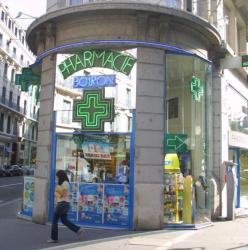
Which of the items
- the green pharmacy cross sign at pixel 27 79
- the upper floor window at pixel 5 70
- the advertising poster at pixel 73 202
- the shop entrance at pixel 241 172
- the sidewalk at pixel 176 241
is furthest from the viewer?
the upper floor window at pixel 5 70

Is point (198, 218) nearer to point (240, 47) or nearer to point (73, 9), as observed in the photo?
point (73, 9)

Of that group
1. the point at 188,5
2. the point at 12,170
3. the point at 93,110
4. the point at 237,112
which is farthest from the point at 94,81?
the point at 12,170

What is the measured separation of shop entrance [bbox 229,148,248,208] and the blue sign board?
811 cm

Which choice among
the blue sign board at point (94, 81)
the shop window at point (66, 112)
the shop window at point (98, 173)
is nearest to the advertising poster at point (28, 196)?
the shop window at point (98, 173)

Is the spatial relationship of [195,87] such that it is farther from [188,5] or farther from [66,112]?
[66,112]

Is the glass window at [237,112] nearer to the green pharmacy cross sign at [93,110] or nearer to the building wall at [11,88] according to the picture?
the green pharmacy cross sign at [93,110]

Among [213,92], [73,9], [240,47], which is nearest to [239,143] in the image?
[213,92]

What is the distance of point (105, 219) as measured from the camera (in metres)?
12.0

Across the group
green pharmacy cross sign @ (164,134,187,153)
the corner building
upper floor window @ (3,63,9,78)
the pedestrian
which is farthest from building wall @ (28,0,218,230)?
upper floor window @ (3,63,9,78)

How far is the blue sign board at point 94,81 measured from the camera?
40.3 feet

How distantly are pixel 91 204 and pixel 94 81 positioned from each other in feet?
11.1

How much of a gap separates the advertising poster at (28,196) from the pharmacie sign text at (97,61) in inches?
143

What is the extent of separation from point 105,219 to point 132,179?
1.32m

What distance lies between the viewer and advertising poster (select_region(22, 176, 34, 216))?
1359 cm
